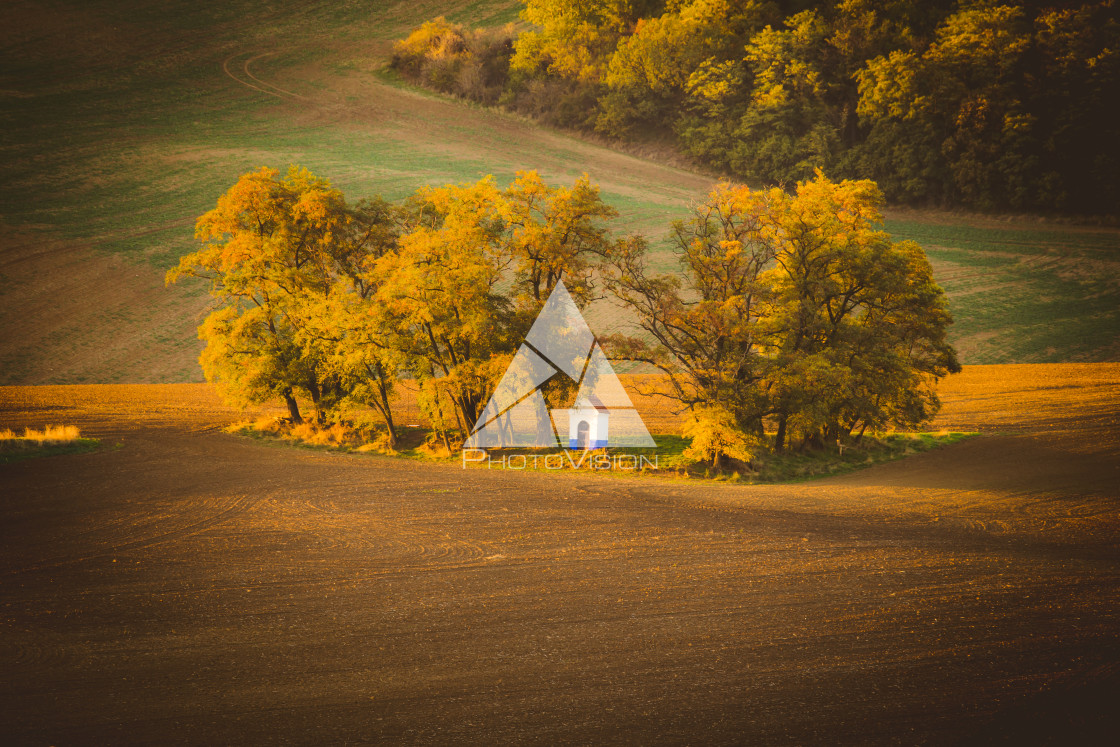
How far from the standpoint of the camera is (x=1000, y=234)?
67.1 m

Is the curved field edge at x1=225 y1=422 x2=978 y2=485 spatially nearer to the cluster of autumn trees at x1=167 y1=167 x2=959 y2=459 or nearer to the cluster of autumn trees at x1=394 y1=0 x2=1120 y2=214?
the cluster of autumn trees at x1=167 y1=167 x2=959 y2=459

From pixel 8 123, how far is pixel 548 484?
87.6 metres

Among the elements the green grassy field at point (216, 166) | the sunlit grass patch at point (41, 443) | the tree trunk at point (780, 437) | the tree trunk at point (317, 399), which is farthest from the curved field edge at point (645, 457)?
the green grassy field at point (216, 166)

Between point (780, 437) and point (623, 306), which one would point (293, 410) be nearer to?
point (623, 306)

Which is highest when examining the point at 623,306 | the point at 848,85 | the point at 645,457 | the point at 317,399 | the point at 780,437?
the point at 848,85

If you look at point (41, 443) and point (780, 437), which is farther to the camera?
point (780, 437)

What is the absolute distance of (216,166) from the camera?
75.5 meters

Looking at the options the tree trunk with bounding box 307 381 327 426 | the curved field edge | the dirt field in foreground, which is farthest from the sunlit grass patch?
the tree trunk with bounding box 307 381 327 426

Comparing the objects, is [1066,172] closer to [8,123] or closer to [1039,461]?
[1039,461]

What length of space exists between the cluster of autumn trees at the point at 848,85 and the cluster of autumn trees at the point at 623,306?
150ft

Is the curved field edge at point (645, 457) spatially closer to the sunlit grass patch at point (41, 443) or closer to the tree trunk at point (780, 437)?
the tree trunk at point (780, 437)

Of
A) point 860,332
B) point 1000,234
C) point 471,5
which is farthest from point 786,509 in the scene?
point 471,5

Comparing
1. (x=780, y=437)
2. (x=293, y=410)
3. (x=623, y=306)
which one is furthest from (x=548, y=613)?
(x=293, y=410)

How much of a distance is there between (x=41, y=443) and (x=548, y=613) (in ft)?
93.6
